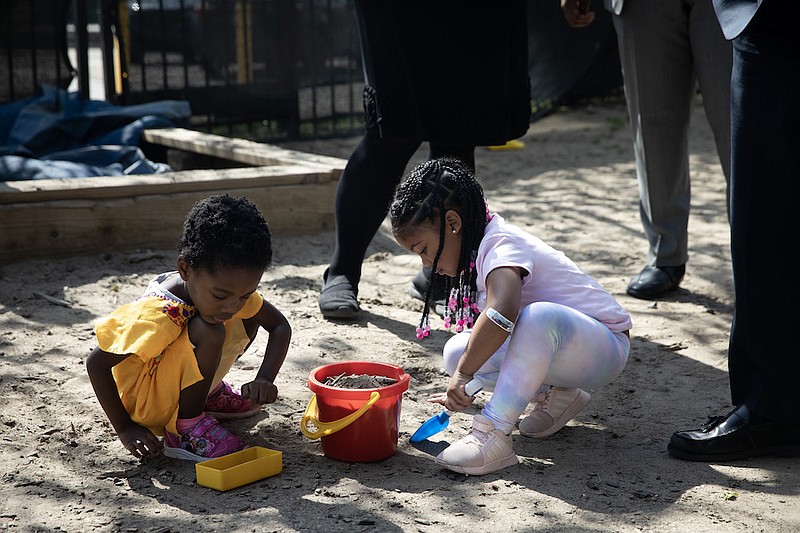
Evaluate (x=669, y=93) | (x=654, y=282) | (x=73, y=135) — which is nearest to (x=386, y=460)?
(x=654, y=282)

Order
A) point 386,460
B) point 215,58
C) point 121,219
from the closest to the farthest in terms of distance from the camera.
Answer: point 386,460
point 121,219
point 215,58

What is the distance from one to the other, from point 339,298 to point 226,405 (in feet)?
3.21

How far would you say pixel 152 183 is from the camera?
15.4ft

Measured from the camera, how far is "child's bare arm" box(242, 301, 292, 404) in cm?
272

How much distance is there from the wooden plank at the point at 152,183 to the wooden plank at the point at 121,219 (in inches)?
1.1

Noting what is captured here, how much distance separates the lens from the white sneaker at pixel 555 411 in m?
2.86

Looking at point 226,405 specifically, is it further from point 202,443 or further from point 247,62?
point 247,62

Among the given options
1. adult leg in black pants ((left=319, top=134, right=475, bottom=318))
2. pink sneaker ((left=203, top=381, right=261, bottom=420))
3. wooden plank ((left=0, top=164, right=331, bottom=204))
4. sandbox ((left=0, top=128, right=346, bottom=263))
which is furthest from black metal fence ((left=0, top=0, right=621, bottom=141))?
pink sneaker ((left=203, top=381, right=261, bottom=420))

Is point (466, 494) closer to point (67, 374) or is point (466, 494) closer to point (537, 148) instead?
point (67, 374)

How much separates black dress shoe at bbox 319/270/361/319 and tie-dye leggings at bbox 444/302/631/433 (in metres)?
1.21

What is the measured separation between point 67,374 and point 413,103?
156cm

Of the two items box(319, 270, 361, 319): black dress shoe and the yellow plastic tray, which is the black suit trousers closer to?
the yellow plastic tray

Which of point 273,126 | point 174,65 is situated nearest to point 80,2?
point 174,65

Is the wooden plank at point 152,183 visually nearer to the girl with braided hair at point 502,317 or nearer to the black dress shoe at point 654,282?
the black dress shoe at point 654,282
